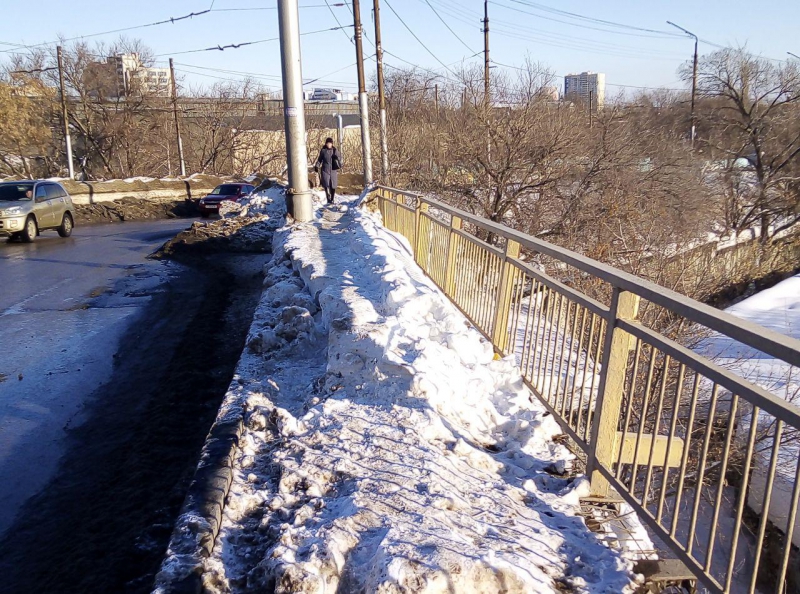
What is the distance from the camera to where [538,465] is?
3922mm

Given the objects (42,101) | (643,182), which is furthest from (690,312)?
(42,101)

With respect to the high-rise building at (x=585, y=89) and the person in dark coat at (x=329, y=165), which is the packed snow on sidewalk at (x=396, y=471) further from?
the high-rise building at (x=585, y=89)

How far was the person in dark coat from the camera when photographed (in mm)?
18781

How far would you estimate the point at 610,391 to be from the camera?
3598 mm

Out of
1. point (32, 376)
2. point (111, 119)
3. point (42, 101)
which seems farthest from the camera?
point (111, 119)

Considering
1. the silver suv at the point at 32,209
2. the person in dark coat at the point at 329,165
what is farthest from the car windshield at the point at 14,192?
the person in dark coat at the point at 329,165

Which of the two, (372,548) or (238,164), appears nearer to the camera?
A: (372,548)

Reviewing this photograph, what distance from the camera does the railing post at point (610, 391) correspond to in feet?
11.5

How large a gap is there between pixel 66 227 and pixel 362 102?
10.3 metres

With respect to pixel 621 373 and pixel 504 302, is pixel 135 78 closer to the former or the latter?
pixel 504 302

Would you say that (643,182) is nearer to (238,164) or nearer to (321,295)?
(321,295)

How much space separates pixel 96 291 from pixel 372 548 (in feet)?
33.7

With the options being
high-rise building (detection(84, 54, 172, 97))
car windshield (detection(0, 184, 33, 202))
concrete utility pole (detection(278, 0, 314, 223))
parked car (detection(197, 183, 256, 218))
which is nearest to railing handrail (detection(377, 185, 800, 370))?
concrete utility pole (detection(278, 0, 314, 223))

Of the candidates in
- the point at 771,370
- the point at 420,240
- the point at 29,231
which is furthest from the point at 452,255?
the point at 29,231
